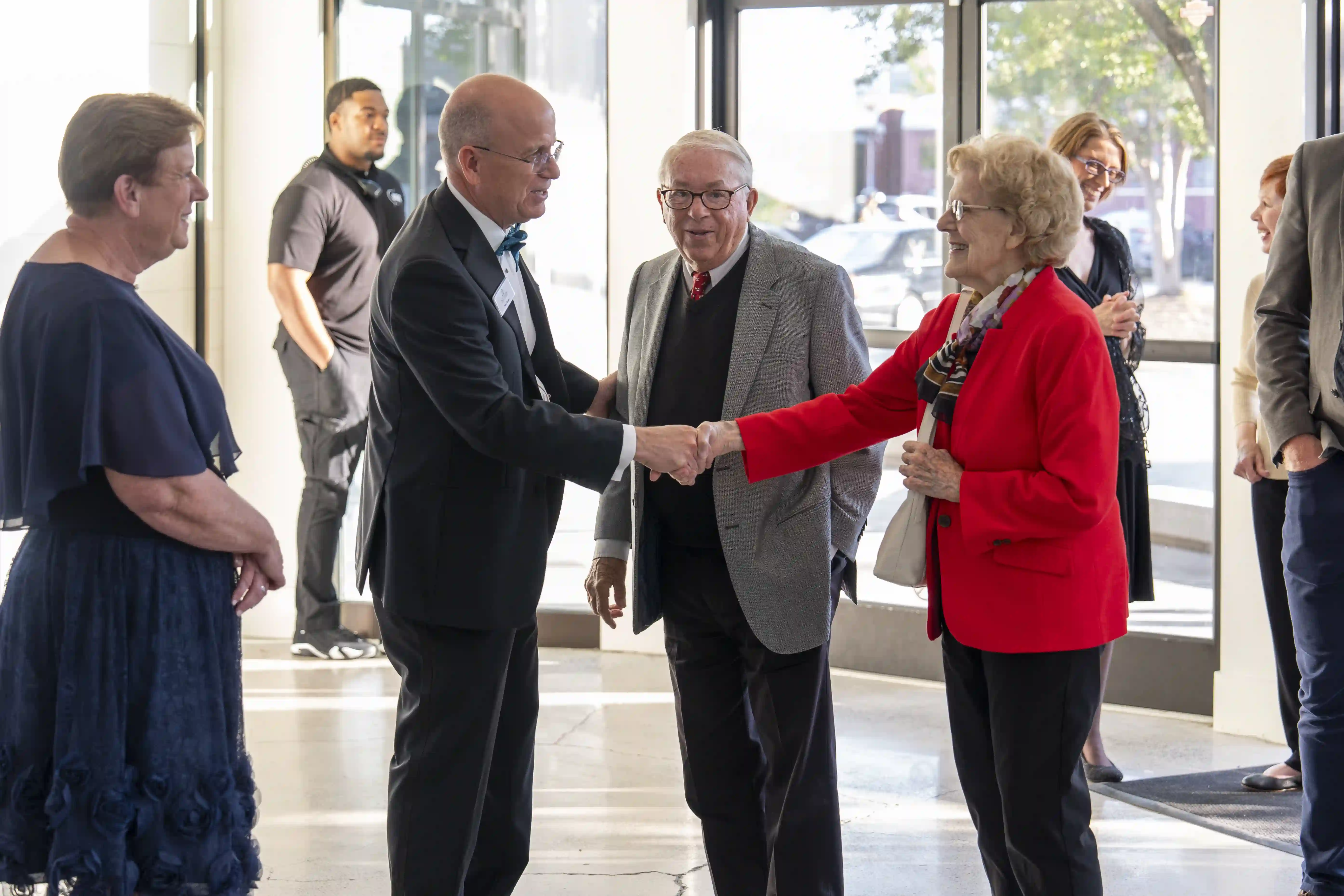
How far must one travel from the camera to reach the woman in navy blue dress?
2246mm

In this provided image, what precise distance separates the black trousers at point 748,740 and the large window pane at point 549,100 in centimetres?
301

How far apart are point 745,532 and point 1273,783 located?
2133 mm

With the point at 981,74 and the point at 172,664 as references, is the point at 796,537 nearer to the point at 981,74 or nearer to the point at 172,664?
the point at 172,664

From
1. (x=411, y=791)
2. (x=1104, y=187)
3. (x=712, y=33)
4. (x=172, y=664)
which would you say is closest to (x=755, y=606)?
(x=411, y=791)

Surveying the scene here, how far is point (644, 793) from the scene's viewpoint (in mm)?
4113

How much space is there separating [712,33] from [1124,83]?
154 centimetres

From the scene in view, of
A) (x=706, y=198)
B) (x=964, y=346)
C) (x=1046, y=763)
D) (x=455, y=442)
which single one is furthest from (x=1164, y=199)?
(x=455, y=442)

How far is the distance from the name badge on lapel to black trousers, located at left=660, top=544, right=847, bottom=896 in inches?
23.8

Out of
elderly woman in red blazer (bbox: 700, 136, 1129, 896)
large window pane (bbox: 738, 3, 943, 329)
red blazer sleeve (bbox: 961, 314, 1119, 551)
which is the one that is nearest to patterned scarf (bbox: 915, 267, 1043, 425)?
elderly woman in red blazer (bbox: 700, 136, 1129, 896)

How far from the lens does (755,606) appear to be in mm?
2744

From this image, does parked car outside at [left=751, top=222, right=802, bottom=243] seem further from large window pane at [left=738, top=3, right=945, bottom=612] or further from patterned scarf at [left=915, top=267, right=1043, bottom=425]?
patterned scarf at [left=915, top=267, right=1043, bottom=425]

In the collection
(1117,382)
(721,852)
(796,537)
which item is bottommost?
(721,852)

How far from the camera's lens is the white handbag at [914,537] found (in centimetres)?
255

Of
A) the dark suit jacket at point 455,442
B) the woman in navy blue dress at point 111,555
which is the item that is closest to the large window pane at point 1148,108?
the dark suit jacket at point 455,442
